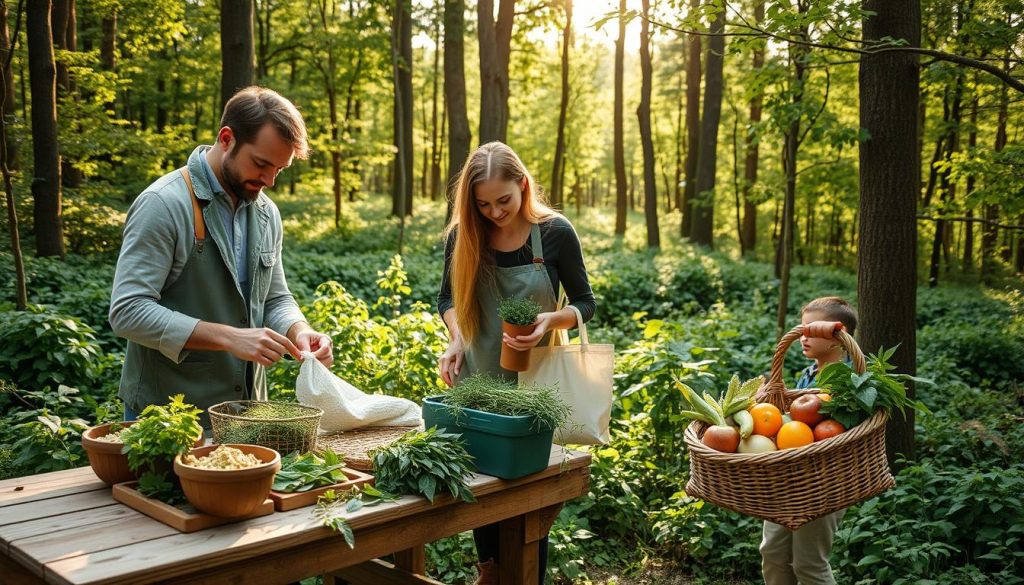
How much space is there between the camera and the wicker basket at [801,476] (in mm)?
2387

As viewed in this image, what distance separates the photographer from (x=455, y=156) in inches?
510

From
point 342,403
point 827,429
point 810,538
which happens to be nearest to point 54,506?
point 342,403

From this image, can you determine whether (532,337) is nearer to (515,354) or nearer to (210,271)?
(515,354)

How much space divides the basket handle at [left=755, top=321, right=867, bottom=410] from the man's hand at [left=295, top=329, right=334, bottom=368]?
1.67 metres

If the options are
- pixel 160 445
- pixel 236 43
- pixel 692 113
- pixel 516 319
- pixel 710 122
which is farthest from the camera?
pixel 692 113

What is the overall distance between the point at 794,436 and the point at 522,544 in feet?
3.23

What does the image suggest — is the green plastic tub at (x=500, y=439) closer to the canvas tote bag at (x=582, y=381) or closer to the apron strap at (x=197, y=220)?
the canvas tote bag at (x=582, y=381)

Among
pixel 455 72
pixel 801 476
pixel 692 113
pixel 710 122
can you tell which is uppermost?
pixel 455 72

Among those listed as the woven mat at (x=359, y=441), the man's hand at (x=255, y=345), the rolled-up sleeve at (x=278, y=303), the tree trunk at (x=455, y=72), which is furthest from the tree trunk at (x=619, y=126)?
the man's hand at (x=255, y=345)

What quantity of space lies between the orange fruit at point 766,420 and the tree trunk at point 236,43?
691cm

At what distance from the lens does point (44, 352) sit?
5.25m

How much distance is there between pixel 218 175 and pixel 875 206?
12.4 ft

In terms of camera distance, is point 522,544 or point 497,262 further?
point 497,262

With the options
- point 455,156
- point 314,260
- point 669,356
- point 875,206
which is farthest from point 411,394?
point 455,156
